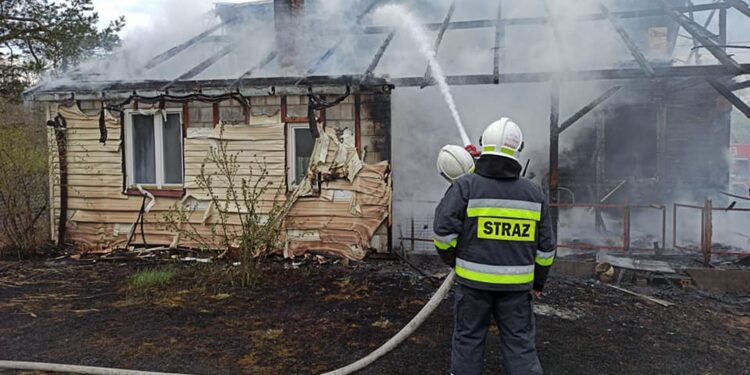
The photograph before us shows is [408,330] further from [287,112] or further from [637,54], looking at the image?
[637,54]

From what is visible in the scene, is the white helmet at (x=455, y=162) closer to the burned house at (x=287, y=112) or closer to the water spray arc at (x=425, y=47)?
the water spray arc at (x=425, y=47)

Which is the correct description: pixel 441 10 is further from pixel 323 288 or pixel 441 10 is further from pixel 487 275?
pixel 487 275

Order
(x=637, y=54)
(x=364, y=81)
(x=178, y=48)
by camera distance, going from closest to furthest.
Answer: (x=637, y=54) < (x=364, y=81) < (x=178, y=48)

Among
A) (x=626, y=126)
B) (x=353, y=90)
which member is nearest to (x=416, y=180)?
(x=353, y=90)

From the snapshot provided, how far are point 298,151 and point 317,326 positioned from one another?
380cm

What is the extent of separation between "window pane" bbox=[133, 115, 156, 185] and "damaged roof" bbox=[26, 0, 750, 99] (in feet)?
2.36

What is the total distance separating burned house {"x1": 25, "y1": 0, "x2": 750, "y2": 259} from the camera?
7.77 metres

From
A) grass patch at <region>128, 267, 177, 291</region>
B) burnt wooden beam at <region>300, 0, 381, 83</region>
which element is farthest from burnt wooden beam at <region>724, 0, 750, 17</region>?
grass patch at <region>128, 267, 177, 291</region>

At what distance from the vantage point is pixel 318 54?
362 inches

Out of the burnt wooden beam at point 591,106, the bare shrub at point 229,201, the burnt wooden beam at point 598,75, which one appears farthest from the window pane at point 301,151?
the burnt wooden beam at point 591,106

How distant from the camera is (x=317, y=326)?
5008 mm

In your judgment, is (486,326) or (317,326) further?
(317,326)

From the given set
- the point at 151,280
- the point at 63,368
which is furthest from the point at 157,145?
the point at 63,368

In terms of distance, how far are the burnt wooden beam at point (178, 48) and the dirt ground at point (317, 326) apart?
4198 mm
